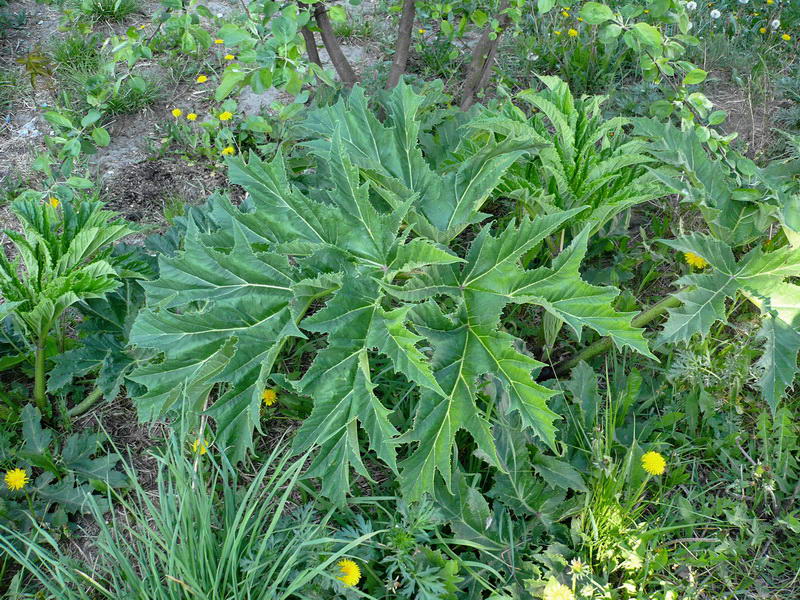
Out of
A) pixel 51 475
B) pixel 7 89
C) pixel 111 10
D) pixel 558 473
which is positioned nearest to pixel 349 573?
pixel 558 473

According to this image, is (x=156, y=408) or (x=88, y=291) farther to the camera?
(x=88, y=291)

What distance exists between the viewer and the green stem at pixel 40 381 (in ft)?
7.76

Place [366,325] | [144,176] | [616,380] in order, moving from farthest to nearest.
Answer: [144,176] → [616,380] → [366,325]

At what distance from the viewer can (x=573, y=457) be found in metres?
2.22

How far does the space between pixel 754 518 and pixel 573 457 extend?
56 cm

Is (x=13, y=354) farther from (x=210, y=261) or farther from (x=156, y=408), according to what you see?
(x=210, y=261)

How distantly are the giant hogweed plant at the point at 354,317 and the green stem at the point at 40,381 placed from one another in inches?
26.5

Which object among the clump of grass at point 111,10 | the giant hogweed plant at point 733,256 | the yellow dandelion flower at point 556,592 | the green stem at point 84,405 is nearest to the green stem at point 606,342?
the giant hogweed plant at point 733,256

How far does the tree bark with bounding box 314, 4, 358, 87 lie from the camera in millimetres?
3197

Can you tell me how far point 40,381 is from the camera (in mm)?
2402

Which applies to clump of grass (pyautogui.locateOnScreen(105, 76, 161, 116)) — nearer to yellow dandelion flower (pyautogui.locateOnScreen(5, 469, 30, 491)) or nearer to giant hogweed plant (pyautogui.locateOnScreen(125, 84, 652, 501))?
giant hogweed plant (pyautogui.locateOnScreen(125, 84, 652, 501))

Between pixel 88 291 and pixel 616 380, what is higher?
pixel 88 291

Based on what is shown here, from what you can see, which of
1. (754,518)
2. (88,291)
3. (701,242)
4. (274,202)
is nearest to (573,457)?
(754,518)

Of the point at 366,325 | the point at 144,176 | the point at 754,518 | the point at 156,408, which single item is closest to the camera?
the point at 366,325
